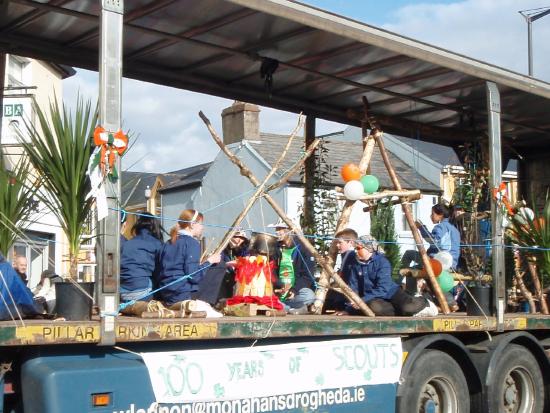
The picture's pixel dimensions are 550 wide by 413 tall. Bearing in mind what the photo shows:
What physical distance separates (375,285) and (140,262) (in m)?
2.35

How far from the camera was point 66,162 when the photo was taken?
594cm

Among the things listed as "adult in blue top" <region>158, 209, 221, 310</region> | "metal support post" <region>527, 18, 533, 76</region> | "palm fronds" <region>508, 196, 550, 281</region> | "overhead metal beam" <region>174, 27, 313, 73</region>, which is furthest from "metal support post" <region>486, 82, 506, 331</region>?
"metal support post" <region>527, 18, 533, 76</region>

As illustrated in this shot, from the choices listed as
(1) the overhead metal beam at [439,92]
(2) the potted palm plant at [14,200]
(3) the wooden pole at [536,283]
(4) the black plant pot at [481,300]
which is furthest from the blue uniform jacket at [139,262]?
(3) the wooden pole at [536,283]

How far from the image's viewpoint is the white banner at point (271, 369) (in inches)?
232

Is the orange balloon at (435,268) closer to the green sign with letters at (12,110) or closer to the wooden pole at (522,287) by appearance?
the wooden pole at (522,287)

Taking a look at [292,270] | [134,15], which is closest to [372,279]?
[292,270]

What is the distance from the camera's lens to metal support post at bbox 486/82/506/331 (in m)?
8.72

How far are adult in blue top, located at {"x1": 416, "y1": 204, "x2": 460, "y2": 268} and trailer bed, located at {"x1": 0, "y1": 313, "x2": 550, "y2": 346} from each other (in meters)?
1.59

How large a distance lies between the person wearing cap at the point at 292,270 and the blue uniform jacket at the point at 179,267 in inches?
71.8

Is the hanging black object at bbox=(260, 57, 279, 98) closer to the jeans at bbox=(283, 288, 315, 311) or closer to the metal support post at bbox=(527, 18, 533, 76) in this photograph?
the jeans at bbox=(283, 288, 315, 311)

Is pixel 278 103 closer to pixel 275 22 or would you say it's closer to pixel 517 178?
pixel 275 22

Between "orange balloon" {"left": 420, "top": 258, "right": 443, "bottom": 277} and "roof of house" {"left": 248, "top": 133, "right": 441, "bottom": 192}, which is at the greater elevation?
"roof of house" {"left": 248, "top": 133, "right": 441, "bottom": 192}

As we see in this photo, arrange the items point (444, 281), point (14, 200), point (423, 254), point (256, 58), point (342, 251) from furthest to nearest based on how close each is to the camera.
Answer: point (444, 281), point (423, 254), point (256, 58), point (342, 251), point (14, 200)

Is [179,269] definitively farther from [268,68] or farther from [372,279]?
[268,68]
